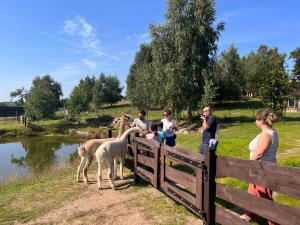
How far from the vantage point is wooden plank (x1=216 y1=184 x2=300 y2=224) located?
12.7ft

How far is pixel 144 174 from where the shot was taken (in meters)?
8.39

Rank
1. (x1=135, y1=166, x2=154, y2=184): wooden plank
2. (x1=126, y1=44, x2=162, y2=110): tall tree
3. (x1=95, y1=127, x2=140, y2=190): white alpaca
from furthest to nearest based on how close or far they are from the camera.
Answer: (x1=126, y1=44, x2=162, y2=110): tall tree
(x1=95, y1=127, x2=140, y2=190): white alpaca
(x1=135, y1=166, x2=154, y2=184): wooden plank

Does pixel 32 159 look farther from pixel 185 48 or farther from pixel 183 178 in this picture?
pixel 183 178

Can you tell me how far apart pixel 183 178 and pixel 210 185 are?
38.3 inches

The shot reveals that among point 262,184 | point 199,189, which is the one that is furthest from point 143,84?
point 262,184

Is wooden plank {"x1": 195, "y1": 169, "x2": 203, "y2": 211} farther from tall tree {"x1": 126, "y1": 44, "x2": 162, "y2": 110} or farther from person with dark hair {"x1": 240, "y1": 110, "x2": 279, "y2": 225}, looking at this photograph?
tall tree {"x1": 126, "y1": 44, "x2": 162, "y2": 110}

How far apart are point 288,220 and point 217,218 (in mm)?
1555

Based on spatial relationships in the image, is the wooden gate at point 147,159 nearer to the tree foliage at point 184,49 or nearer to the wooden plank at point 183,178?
the wooden plank at point 183,178

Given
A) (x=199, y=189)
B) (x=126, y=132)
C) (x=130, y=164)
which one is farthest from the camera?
(x=130, y=164)

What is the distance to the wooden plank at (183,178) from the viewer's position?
580cm

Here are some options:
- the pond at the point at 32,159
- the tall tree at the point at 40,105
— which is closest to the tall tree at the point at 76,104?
the tall tree at the point at 40,105

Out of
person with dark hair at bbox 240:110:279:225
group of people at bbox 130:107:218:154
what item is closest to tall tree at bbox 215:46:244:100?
group of people at bbox 130:107:218:154

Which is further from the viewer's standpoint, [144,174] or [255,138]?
[144,174]

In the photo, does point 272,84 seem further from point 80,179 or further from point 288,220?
point 288,220
